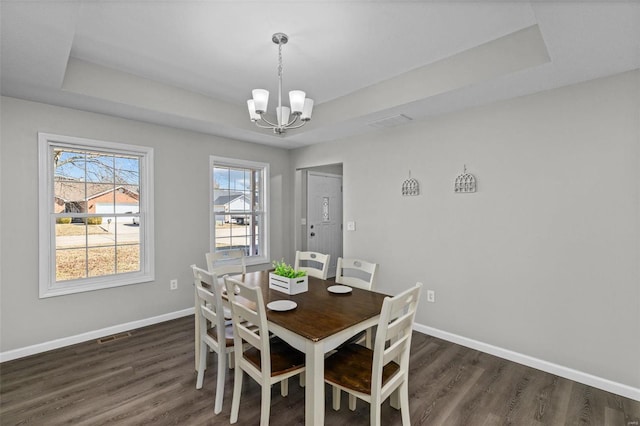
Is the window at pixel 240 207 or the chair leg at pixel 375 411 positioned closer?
the chair leg at pixel 375 411

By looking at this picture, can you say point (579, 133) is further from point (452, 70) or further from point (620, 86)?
point (452, 70)

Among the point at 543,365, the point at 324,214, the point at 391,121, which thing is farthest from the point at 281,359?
the point at 324,214

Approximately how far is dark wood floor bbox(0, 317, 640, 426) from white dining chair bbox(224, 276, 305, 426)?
13.9 inches

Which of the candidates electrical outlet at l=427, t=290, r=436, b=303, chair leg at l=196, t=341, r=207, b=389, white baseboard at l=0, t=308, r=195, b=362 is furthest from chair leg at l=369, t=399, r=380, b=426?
white baseboard at l=0, t=308, r=195, b=362

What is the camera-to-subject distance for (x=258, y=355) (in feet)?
6.57

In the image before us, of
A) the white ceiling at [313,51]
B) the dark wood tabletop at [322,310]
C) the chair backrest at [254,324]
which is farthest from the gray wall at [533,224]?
the chair backrest at [254,324]

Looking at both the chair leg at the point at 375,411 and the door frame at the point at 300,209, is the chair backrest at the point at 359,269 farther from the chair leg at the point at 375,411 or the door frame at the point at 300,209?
the door frame at the point at 300,209

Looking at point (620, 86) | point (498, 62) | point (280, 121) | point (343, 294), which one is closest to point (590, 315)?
point (620, 86)

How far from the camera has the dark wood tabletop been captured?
1735mm

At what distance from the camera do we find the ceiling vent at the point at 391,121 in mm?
3428

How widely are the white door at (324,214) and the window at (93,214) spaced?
8.51ft

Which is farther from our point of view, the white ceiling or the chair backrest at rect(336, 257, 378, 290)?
the chair backrest at rect(336, 257, 378, 290)

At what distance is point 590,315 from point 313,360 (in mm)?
2417

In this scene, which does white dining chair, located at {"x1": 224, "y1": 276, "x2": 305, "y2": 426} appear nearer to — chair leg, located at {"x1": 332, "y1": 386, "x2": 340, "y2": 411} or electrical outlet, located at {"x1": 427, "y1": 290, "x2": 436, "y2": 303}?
chair leg, located at {"x1": 332, "y1": 386, "x2": 340, "y2": 411}
